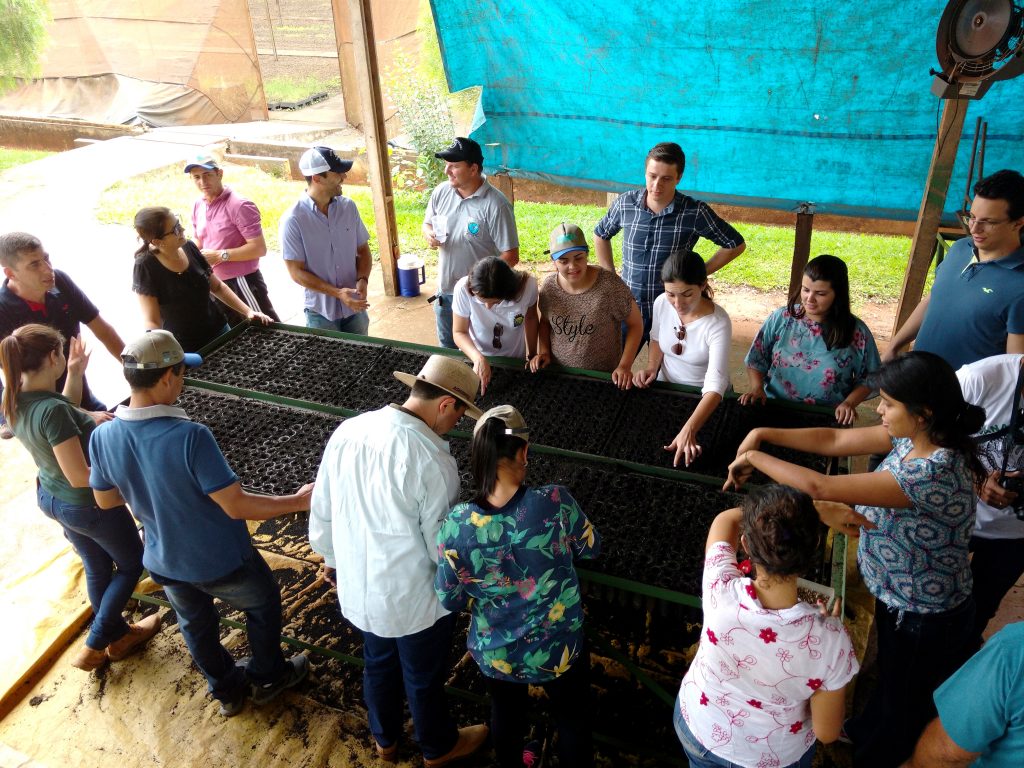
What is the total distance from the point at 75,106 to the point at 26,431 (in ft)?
46.1

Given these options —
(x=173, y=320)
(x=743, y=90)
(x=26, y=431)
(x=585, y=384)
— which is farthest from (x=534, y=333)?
(x=743, y=90)

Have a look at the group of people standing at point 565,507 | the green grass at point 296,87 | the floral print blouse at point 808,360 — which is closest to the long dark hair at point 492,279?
the group of people standing at point 565,507

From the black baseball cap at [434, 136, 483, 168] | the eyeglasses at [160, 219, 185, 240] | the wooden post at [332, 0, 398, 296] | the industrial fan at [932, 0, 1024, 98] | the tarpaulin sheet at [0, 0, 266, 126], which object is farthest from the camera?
the tarpaulin sheet at [0, 0, 266, 126]

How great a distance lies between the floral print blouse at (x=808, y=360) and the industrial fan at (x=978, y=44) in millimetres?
1521

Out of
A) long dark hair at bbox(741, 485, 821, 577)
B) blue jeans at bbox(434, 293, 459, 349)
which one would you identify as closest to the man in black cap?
blue jeans at bbox(434, 293, 459, 349)

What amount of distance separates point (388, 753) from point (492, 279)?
182 cm

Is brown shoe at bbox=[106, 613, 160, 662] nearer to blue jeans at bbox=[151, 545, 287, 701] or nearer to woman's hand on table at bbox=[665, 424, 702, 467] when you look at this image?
blue jeans at bbox=[151, 545, 287, 701]

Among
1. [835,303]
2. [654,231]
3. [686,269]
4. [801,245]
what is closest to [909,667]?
[835,303]

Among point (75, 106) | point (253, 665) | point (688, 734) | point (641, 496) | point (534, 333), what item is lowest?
point (253, 665)

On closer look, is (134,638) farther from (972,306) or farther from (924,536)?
(972,306)

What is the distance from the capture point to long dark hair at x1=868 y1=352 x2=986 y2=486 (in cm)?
181

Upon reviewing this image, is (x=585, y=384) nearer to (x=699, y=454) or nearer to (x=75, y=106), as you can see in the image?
(x=699, y=454)

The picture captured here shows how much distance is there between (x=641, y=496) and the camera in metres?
2.54

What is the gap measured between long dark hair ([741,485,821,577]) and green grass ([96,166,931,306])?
16.6 ft
